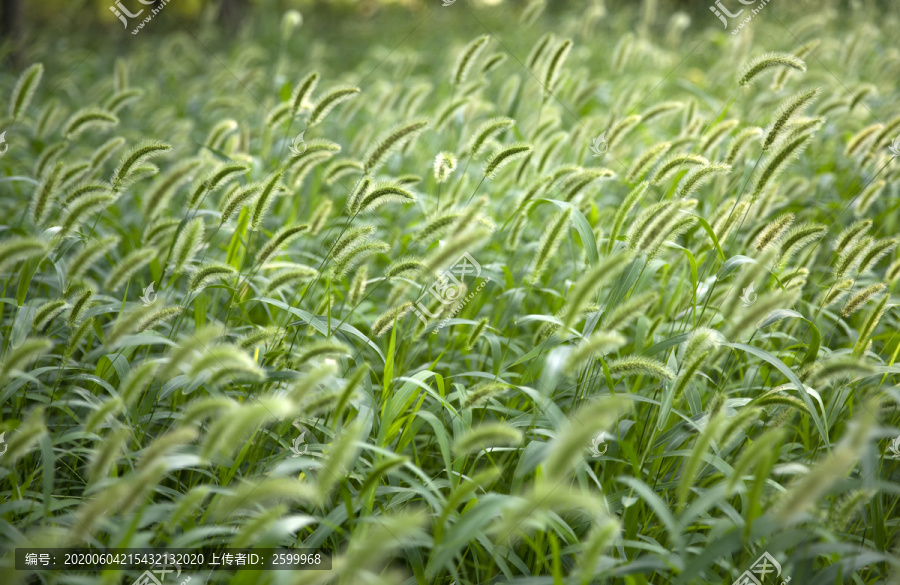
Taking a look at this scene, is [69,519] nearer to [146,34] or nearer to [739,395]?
[739,395]

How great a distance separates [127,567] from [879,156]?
4.22 meters

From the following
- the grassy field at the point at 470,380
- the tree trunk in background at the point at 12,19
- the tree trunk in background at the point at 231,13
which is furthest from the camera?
the tree trunk in background at the point at 231,13

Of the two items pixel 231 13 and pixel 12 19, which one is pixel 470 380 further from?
pixel 231 13

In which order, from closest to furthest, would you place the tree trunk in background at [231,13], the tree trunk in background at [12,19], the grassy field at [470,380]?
the grassy field at [470,380] → the tree trunk in background at [12,19] → the tree trunk in background at [231,13]

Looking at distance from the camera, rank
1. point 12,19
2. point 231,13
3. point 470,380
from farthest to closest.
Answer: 1. point 231,13
2. point 12,19
3. point 470,380

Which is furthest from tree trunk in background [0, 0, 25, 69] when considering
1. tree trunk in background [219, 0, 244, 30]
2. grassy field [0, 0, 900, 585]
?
grassy field [0, 0, 900, 585]

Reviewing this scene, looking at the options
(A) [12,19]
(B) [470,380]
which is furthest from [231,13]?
(B) [470,380]

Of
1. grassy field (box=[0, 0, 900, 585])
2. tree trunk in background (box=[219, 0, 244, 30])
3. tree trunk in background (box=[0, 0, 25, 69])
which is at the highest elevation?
tree trunk in background (box=[219, 0, 244, 30])

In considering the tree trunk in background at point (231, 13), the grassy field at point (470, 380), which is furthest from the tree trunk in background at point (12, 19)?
the grassy field at point (470, 380)

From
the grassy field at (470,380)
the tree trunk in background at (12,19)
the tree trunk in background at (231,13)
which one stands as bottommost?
the grassy field at (470,380)

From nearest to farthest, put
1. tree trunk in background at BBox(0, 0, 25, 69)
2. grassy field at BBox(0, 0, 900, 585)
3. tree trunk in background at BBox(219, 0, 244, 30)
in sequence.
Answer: grassy field at BBox(0, 0, 900, 585)
tree trunk in background at BBox(0, 0, 25, 69)
tree trunk in background at BBox(219, 0, 244, 30)

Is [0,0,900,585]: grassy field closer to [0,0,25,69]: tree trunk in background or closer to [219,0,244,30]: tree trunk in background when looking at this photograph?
[0,0,25,69]: tree trunk in background

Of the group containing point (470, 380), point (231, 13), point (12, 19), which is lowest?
point (470, 380)

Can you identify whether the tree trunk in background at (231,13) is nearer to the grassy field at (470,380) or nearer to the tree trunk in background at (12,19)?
the tree trunk in background at (12,19)
